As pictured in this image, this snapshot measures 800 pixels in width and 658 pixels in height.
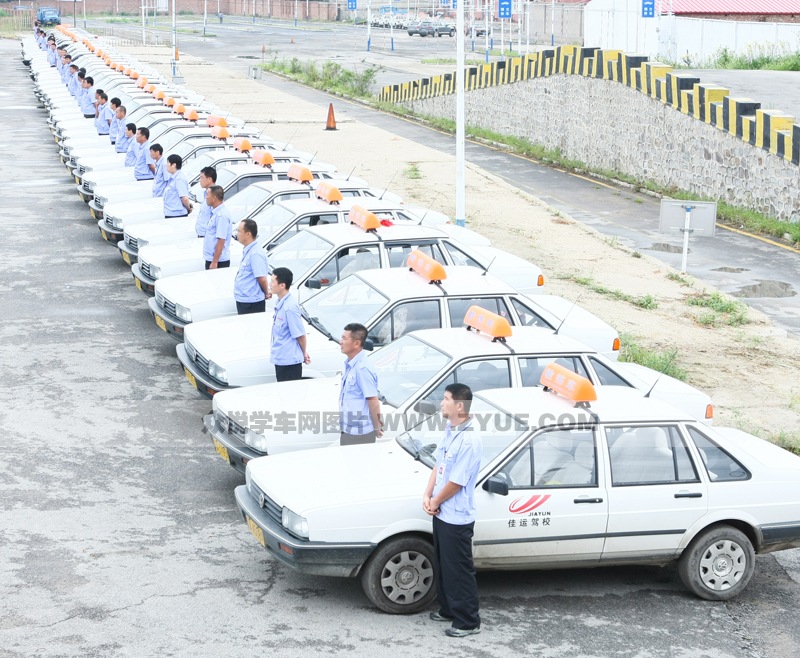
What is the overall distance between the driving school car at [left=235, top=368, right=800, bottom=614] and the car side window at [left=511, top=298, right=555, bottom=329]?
8.91 ft

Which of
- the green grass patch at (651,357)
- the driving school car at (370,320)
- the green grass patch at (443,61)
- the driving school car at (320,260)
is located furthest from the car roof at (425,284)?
the green grass patch at (443,61)

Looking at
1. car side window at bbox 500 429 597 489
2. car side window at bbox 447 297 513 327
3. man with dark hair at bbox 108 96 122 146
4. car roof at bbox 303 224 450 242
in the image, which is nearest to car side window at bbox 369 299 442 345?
car side window at bbox 447 297 513 327

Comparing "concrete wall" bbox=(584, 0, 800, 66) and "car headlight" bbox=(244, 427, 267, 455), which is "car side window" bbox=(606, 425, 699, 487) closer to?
"car headlight" bbox=(244, 427, 267, 455)

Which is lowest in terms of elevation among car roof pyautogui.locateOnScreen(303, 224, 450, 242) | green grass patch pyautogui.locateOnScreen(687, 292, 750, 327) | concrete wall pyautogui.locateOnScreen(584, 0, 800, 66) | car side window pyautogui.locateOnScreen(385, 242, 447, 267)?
green grass patch pyautogui.locateOnScreen(687, 292, 750, 327)

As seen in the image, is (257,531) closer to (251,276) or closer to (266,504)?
(266,504)

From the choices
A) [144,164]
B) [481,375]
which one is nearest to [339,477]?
[481,375]

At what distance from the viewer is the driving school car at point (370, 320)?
34.8 feet

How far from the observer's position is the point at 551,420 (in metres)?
7.95

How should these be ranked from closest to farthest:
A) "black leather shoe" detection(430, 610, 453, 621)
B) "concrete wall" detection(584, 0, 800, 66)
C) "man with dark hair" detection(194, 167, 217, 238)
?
1. "black leather shoe" detection(430, 610, 453, 621)
2. "man with dark hair" detection(194, 167, 217, 238)
3. "concrete wall" detection(584, 0, 800, 66)

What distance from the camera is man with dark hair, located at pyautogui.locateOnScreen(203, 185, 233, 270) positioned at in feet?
43.9

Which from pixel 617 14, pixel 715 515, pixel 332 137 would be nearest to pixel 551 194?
pixel 332 137

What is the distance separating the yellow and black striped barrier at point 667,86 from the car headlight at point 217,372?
14615 millimetres

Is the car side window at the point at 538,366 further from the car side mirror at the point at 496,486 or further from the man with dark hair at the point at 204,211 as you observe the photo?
the man with dark hair at the point at 204,211

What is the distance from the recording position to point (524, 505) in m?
7.72
